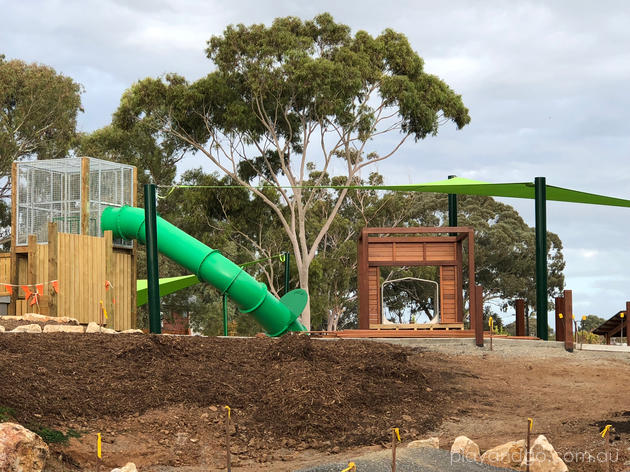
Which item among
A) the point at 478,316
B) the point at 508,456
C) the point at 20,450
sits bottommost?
the point at 508,456

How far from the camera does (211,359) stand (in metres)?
11.3

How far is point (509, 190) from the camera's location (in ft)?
57.4

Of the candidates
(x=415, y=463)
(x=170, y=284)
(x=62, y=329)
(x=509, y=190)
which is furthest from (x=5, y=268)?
(x=415, y=463)

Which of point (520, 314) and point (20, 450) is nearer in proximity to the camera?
point (20, 450)

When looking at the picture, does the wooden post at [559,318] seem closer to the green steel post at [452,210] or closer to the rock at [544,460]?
the green steel post at [452,210]

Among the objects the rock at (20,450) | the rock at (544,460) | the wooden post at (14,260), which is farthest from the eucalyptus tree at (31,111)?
the rock at (544,460)

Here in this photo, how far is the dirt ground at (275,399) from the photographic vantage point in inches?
335

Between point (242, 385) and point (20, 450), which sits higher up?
point (242, 385)

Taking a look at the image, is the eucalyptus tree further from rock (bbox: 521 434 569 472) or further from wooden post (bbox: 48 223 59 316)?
rock (bbox: 521 434 569 472)

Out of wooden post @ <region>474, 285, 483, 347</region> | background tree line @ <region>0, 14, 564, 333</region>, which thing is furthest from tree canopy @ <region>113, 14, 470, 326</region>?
wooden post @ <region>474, 285, 483, 347</region>

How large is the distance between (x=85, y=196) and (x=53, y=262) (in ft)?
6.53

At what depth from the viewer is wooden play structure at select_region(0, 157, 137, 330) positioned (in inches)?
685

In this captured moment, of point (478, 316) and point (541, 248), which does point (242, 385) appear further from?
point (541, 248)

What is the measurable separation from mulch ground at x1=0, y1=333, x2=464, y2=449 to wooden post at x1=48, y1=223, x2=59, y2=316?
5396mm
